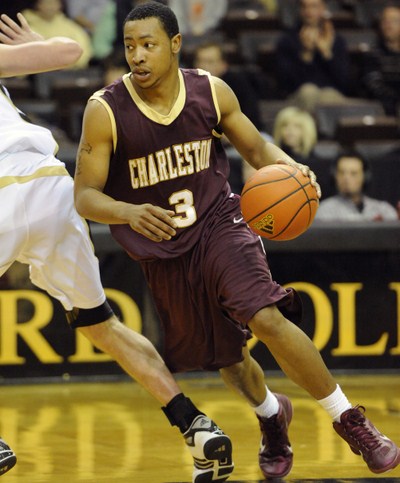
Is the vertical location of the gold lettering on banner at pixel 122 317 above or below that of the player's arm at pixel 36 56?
below

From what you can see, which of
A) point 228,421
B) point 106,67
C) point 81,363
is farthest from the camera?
point 106,67

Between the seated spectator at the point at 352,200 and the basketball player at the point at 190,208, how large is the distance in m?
3.24

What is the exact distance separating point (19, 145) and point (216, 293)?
1013 mm

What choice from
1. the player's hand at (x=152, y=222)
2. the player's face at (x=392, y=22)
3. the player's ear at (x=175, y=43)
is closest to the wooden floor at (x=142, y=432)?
the player's hand at (x=152, y=222)

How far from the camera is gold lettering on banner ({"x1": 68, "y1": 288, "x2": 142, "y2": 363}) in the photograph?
23.8 ft

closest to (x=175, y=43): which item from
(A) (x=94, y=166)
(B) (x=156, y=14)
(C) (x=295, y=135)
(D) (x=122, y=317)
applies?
(B) (x=156, y=14)

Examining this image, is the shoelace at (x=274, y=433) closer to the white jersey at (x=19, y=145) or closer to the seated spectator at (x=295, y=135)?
the white jersey at (x=19, y=145)

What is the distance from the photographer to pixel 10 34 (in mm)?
4723

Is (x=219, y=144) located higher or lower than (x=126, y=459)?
higher

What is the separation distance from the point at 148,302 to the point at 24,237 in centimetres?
267

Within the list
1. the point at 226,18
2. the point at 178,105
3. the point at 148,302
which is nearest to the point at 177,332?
the point at 178,105

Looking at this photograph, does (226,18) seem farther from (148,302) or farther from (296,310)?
(296,310)

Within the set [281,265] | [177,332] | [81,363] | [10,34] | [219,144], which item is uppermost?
[10,34]

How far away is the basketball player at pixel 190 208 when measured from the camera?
14.7ft
